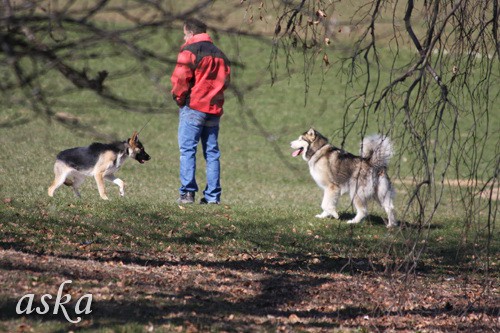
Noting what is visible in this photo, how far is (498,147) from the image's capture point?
25.4 ft

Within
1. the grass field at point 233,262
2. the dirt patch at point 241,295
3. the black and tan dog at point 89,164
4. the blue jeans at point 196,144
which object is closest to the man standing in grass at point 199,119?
the blue jeans at point 196,144

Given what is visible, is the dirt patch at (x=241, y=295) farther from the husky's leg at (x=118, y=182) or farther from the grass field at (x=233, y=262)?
the husky's leg at (x=118, y=182)

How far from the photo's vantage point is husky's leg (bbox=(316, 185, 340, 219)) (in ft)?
43.3

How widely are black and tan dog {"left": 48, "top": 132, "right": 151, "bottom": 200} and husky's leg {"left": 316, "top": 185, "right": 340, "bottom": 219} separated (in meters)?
3.12

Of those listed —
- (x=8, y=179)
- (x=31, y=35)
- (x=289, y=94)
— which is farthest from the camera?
(x=289, y=94)

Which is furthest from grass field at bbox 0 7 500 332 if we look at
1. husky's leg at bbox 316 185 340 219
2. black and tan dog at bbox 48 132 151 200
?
black and tan dog at bbox 48 132 151 200

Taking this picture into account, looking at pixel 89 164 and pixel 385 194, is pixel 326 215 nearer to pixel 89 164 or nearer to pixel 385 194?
pixel 385 194

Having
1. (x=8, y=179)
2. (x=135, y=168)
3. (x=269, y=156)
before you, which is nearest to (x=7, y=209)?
(x=8, y=179)

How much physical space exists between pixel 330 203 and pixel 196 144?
2241 mm

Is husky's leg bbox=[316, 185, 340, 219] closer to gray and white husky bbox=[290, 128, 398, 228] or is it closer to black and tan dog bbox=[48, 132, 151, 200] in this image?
gray and white husky bbox=[290, 128, 398, 228]

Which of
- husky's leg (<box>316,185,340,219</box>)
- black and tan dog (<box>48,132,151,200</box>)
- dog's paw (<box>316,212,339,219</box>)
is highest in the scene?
black and tan dog (<box>48,132,151,200</box>)

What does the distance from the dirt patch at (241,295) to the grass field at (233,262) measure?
2 centimetres

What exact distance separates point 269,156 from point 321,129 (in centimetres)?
413

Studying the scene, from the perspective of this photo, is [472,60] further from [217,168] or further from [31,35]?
[217,168]
